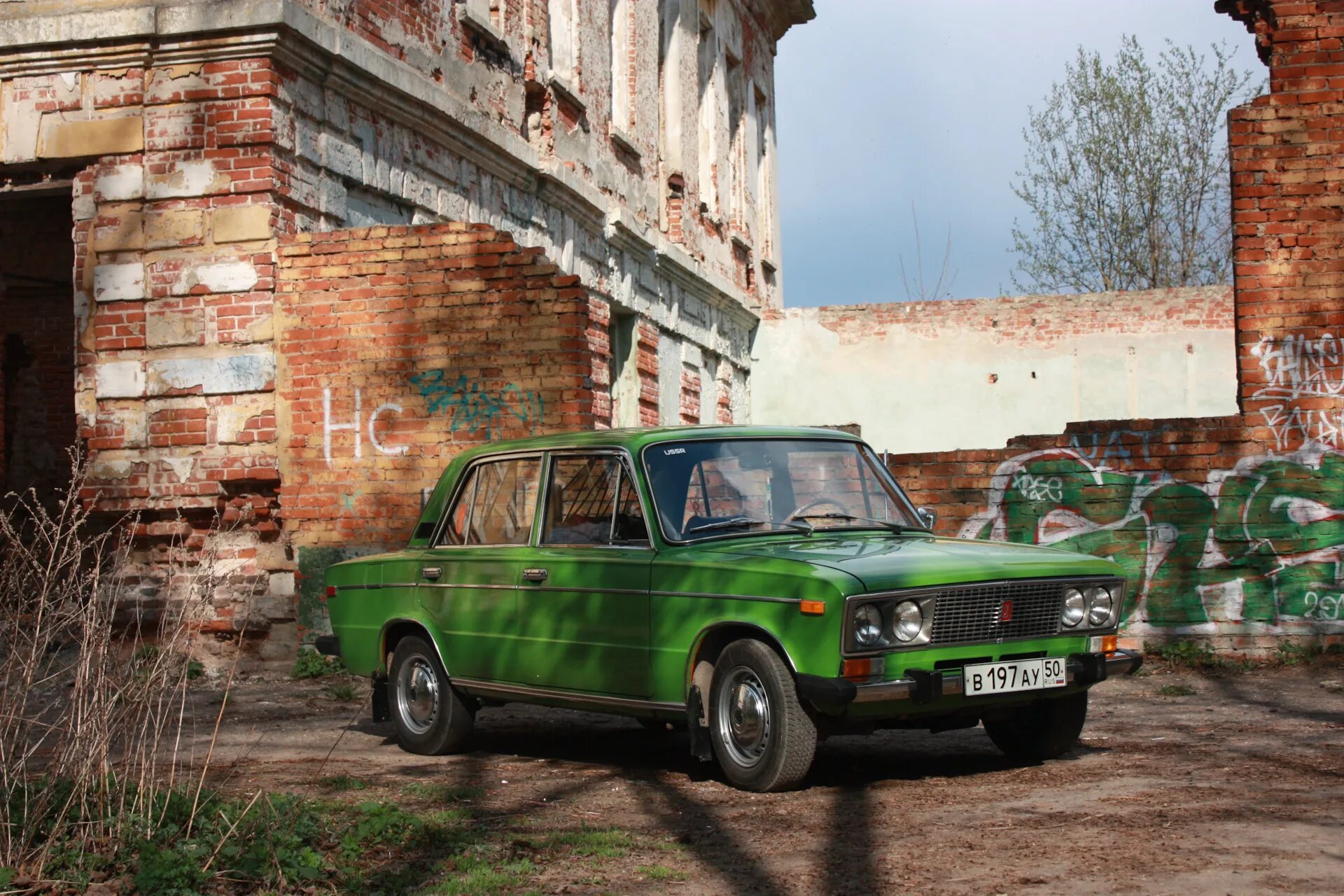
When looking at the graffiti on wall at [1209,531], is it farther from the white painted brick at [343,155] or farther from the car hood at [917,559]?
the white painted brick at [343,155]

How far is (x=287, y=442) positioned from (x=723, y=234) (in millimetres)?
14101

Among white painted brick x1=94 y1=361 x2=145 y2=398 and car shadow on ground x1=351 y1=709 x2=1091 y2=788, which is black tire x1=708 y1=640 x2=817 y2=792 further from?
white painted brick x1=94 y1=361 x2=145 y2=398

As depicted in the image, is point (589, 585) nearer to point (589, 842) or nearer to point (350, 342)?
point (589, 842)

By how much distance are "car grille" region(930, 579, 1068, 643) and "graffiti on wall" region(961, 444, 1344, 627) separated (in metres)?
5.03

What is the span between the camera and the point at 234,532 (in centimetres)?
1163

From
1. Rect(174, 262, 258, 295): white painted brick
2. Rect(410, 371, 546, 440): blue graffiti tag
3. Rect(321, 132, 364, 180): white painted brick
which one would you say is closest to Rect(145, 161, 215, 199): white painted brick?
Rect(174, 262, 258, 295): white painted brick

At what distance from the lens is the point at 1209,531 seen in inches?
441

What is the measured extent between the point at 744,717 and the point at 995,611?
111 cm

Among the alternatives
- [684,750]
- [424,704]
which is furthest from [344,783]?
[684,750]

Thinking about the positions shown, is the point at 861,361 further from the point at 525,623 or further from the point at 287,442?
the point at 525,623

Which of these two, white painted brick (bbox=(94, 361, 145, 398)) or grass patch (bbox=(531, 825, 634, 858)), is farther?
white painted brick (bbox=(94, 361, 145, 398))

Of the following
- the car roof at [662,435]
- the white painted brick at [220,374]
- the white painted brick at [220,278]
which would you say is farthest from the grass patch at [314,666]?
the car roof at [662,435]

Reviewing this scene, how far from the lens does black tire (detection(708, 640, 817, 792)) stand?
19.8ft

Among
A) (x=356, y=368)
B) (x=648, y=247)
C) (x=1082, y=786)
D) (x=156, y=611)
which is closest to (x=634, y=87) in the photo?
(x=648, y=247)
